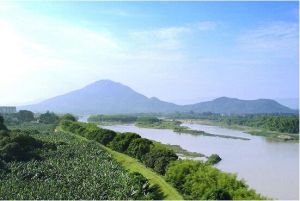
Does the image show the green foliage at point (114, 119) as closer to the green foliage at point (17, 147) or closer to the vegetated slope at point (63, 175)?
the vegetated slope at point (63, 175)

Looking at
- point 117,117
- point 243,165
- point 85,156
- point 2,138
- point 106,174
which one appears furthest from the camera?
point 117,117

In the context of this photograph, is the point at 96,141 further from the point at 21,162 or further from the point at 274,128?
the point at 274,128

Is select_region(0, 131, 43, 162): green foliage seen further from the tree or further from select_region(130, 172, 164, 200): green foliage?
the tree

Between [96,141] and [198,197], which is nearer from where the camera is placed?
[198,197]

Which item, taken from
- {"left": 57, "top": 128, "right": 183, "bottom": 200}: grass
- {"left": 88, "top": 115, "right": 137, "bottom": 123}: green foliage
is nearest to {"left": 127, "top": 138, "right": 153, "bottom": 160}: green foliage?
{"left": 57, "top": 128, "right": 183, "bottom": 200}: grass

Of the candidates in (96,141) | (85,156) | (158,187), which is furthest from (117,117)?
(158,187)

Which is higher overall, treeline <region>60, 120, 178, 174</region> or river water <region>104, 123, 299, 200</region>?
treeline <region>60, 120, 178, 174</region>
